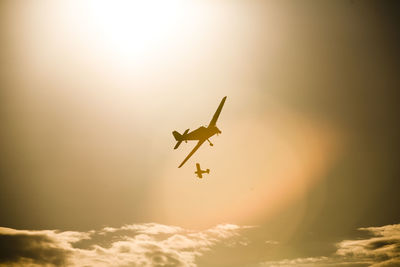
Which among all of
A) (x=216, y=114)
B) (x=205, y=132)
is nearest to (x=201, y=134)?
(x=205, y=132)

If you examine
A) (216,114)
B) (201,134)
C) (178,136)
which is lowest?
(201,134)

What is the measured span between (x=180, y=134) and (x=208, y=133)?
29.2 feet

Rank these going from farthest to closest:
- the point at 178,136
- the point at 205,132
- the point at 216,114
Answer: the point at 178,136
the point at 216,114
the point at 205,132

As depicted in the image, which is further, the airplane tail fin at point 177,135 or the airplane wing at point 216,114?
the airplane tail fin at point 177,135

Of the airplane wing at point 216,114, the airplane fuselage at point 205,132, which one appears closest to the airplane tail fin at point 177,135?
the airplane fuselage at point 205,132

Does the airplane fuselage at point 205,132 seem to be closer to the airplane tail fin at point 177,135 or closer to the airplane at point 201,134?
the airplane at point 201,134

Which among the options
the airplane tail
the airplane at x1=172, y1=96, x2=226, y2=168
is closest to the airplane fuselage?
the airplane at x1=172, y1=96, x2=226, y2=168

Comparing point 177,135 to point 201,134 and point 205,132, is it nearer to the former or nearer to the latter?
point 201,134

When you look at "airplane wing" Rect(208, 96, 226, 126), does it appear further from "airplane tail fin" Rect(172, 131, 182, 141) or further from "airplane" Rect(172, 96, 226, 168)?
"airplane tail fin" Rect(172, 131, 182, 141)

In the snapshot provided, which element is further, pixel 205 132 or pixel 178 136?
pixel 178 136

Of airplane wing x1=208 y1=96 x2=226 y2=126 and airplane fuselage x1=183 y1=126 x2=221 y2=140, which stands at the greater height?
airplane wing x1=208 y1=96 x2=226 y2=126

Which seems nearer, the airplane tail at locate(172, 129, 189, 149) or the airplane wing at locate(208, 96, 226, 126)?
the airplane wing at locate(208, 96, 226, 126)

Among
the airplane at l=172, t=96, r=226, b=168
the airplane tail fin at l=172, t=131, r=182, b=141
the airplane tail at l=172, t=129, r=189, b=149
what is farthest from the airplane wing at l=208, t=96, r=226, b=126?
the airplane tail fin at l=172, t=131, r=182, b=141

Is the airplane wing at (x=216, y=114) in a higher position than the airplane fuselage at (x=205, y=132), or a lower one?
higher
